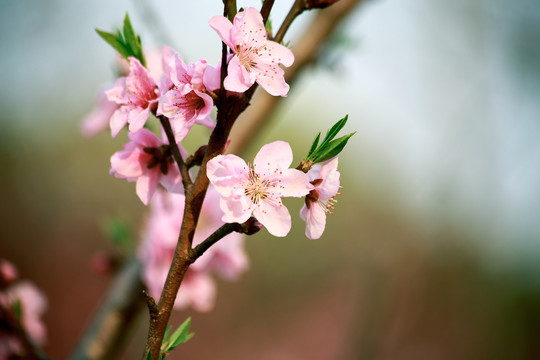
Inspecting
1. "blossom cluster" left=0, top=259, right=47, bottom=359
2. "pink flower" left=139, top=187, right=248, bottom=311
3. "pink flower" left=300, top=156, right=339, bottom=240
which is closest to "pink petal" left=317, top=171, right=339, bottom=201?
"pink flower" left=300, top=156, right=339, bottom=240

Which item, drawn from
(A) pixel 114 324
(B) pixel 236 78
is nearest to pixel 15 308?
(A) pixel 114 324

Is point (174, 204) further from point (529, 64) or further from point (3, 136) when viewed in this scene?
point (3, 136)

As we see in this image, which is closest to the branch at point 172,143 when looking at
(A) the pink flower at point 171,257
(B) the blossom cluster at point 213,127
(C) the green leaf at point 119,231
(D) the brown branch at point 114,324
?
(B) the blossom cluster at point 213,127

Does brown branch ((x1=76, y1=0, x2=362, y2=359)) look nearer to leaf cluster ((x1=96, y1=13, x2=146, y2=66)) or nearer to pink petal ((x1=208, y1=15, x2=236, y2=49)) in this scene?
pink petal ((x1=208, y1=15, x2=236, y2=49))

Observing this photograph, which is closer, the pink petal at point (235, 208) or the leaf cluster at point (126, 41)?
the pink petal at point (235, 208)

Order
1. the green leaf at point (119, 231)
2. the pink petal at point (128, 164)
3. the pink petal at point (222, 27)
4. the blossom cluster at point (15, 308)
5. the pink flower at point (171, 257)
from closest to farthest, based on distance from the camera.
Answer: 1. the pink petal at point (222, 27)
2. the pink petal at point (128, 164)
3. the blossom cluster at point (15, 308)
4. the pink flower at point (171, 257)
5. the green leaf at point (119, 231)

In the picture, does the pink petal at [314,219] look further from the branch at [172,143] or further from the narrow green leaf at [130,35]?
the narrow green leaf at [130,35]

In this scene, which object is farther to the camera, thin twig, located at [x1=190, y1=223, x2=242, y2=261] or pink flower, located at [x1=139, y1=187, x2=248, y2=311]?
pink flower, located at [x1=139, y1=187, x2=248, y2=311]
